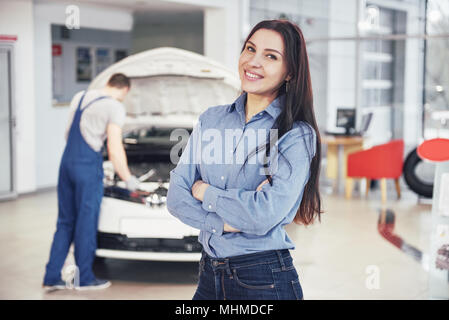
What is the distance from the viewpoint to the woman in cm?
167

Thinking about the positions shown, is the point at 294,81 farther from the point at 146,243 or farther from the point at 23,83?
the point at 23,83

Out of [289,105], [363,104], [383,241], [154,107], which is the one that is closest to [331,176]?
[363,104]

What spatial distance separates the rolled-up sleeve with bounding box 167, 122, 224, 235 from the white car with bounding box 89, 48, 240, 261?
2222 millimetres

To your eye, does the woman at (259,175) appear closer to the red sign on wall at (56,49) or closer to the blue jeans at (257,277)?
the blue jeans at (257,277)

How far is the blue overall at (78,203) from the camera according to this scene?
4.05 metres

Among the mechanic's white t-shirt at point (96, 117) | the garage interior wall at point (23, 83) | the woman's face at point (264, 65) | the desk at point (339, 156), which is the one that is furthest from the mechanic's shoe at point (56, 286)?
the desk at point (339, 156)

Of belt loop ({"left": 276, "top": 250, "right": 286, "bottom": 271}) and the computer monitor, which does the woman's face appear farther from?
the computer monitor

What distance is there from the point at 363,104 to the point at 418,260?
4333 mm

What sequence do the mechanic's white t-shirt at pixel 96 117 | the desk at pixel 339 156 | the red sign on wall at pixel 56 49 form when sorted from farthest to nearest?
the red sign on wall at pixel 56 49 → the desk at pixel 339 156 → the mechanic's white t-shirt at pixel 96 117

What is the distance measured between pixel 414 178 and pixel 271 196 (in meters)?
6.80

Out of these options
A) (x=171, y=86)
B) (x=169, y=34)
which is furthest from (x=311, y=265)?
(x=169, y=34)

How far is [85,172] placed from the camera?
406cm

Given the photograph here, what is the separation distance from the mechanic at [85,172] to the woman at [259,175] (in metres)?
2.39

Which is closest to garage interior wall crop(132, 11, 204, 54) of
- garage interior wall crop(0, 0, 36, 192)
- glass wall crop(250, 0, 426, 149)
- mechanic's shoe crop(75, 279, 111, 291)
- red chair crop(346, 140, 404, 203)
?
glass wall crop(250, 0, 426, 149)
